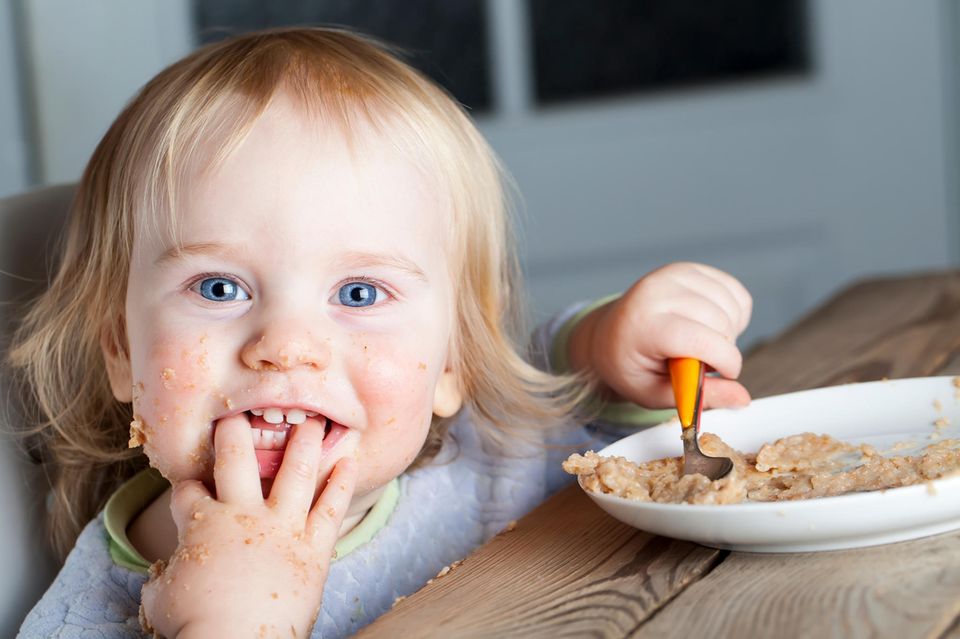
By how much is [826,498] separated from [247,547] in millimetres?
359

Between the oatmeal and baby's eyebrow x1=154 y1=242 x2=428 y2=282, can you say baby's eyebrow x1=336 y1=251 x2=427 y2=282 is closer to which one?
baby's eyebrow x1=154 y1=242 x2=428 y2=282

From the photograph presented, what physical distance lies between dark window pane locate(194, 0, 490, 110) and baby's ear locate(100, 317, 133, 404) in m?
1.44

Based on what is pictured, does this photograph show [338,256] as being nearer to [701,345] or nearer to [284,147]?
[284,147]

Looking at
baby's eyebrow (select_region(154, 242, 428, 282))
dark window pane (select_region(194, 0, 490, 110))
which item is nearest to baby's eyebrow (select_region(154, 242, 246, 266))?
baby's eyebrow (select_region(154, 242, 428, 282))

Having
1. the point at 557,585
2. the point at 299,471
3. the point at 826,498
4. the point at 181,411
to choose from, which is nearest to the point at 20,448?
the point at 181,411

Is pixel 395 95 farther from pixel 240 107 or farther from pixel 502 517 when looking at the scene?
pixel 502 517

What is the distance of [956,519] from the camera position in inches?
27.8

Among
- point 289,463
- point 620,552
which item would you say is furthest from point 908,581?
point 289,463

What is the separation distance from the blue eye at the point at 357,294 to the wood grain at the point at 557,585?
216 millimetres

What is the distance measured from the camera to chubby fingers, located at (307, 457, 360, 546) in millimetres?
817

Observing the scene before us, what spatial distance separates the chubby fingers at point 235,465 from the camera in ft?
2.67

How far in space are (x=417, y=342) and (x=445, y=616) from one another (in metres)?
0.31

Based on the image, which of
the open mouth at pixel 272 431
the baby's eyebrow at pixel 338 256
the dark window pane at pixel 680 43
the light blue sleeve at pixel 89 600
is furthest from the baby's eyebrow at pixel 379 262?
the dark window pane at pixel 680 43

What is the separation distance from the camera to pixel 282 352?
85 centimetres
